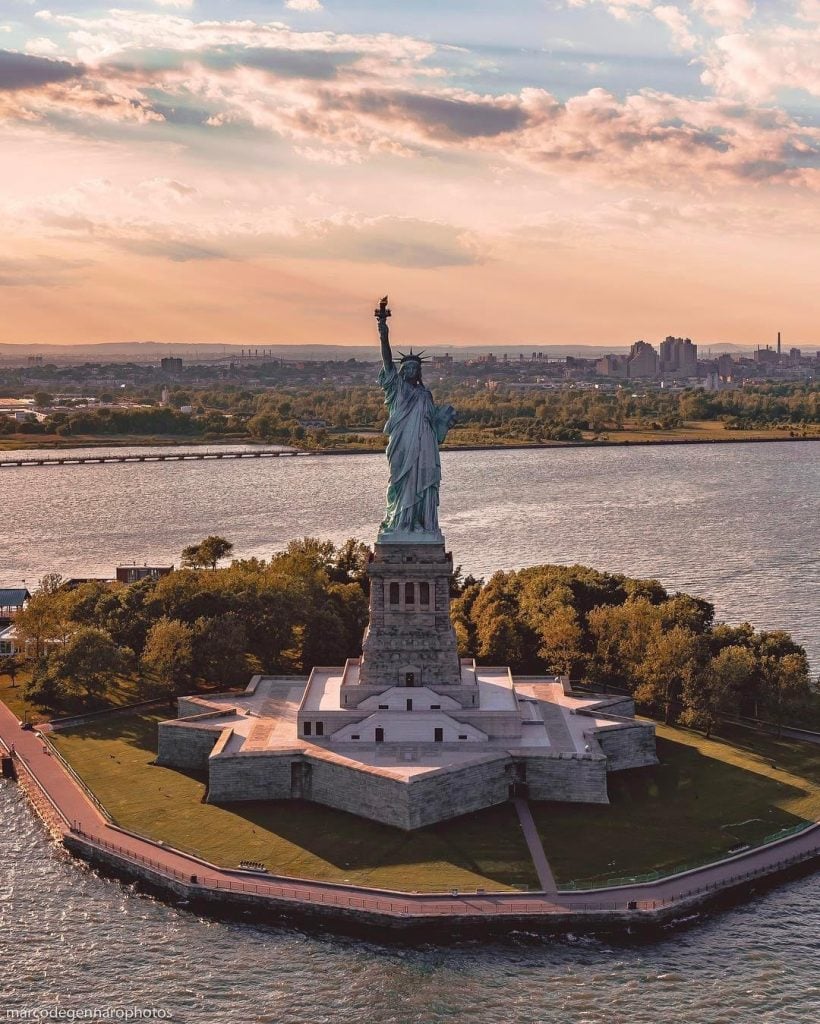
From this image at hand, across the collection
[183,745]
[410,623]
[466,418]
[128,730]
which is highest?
[466,418]

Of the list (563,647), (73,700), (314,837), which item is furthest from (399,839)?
(73,700)

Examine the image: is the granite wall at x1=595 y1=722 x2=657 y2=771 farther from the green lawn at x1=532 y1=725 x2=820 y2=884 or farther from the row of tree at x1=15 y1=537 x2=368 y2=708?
the row of tree at x1=15 y1=537 x2=368 y2=708

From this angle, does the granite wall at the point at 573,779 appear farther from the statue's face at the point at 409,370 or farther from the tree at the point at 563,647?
the statue's face at the point at 409,370

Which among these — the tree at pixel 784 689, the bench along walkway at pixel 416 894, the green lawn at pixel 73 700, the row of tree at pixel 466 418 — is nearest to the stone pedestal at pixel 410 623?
the bench along walkway at pixel 416 894

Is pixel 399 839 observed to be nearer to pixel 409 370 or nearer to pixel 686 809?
pixel 686 809

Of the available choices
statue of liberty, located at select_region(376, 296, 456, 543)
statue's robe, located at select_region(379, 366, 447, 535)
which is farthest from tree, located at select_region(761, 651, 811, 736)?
statue's robe, located at select_region(379, 366, 447, 535)
